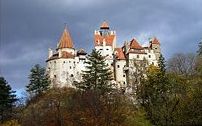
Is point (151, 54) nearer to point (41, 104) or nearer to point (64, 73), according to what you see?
point (64, 73)

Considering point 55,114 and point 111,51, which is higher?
point 111,51

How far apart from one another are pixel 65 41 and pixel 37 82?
61.1 feet

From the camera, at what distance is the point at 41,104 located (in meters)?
54.1

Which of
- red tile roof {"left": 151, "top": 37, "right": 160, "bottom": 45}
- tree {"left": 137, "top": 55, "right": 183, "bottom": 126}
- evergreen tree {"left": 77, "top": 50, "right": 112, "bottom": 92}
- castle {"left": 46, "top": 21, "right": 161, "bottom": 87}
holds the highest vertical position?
red tile roof {"left": 151, "top": 37, "right": 160, "bottom": 45}

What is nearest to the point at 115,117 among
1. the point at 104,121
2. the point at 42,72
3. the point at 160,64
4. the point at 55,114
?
the point at 104,121

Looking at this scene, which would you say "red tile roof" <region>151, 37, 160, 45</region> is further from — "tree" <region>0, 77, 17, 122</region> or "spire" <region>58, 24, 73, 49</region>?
"tree" <region>0, 77, 17, 122</region>

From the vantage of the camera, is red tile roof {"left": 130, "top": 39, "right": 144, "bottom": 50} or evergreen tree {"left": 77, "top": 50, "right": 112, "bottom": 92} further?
red tile roof {"left": 130, "top": 39, "right": 144, "bottom": 50}

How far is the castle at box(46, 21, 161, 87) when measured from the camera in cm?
8531

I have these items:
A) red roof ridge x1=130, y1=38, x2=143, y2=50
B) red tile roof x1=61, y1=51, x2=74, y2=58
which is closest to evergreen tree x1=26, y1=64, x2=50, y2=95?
red tile roof x1=61, y1=51, x2=74, y2=58

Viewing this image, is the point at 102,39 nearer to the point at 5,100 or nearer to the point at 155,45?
the point at 155,45

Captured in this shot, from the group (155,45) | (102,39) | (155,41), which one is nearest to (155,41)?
(155,41)

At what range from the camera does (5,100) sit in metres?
59.0

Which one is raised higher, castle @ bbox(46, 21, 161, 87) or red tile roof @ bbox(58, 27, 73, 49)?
red tile roof @ bbox(58, 27, 73, 49)

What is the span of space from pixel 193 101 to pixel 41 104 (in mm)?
18705
